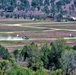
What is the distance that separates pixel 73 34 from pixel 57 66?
55474mm

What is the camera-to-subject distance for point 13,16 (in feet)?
594

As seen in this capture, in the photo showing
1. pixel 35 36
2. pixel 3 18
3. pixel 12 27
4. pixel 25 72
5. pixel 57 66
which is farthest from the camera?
pixel 3 18

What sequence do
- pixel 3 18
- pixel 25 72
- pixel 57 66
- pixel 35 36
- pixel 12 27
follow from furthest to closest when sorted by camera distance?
pixel 3 18, pixel 12 27, pixel 35 36, pixel 57 66, pixel 25 72

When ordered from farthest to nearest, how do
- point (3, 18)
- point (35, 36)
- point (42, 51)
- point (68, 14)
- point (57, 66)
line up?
point (68, 14) → point (3, 18) → point (35, 36) → point (42, 51) → point (57, 66)

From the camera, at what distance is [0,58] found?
60.3 meters

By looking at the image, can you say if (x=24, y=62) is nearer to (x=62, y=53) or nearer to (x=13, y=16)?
(x=62, y=53)

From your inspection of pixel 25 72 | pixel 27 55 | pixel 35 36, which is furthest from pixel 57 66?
pixel 35 36

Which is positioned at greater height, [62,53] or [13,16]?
[62,53]

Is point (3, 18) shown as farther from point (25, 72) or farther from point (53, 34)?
point (25, 72)

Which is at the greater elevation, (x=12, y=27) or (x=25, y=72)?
(x=25, y=72)

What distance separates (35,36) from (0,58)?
46.0 meters

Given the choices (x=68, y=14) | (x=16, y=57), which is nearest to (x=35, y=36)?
(x=16, y=57)

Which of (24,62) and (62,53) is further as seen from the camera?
(24,62)

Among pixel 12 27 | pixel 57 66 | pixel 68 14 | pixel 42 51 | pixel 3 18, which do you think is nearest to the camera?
pixel 57 66
